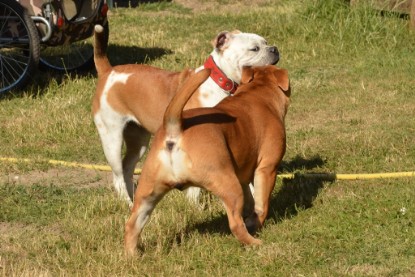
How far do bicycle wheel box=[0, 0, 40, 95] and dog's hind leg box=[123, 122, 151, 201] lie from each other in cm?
361

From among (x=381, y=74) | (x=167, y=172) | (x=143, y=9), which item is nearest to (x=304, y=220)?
(x=167, y=172)

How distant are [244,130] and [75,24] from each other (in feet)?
20.8

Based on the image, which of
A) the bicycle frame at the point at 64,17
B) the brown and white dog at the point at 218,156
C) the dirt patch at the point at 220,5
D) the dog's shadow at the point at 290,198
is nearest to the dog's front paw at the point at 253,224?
the brown and white dog at the point at 218,156

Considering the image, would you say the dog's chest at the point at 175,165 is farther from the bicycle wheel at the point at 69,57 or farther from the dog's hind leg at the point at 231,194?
the bicycle wheel at the point at 69,57

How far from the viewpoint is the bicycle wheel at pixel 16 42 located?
38.6 ft

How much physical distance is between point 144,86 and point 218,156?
84.5 inches

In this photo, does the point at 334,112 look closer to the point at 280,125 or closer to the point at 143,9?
the point at 280,125

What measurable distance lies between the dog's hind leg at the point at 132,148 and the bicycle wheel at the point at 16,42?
3.61 metres

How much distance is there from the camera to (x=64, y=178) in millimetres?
8992

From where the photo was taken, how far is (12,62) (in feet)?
44.1

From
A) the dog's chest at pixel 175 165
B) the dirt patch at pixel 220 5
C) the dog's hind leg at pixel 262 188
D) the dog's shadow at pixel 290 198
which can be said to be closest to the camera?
the dog's chest at pixel 175 165

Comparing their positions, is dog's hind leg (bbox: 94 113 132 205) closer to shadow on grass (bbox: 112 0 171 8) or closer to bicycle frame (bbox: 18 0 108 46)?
bicycle frame (bbox: 18 0 108 46)

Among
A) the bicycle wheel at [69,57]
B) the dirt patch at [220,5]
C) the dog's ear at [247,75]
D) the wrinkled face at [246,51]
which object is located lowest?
the dirt patch at [220,5]

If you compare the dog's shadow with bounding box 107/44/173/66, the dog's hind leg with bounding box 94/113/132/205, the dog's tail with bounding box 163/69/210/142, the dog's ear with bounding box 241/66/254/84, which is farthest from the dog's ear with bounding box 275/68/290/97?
the dog's shadow with bounding box 107/44/173/66
